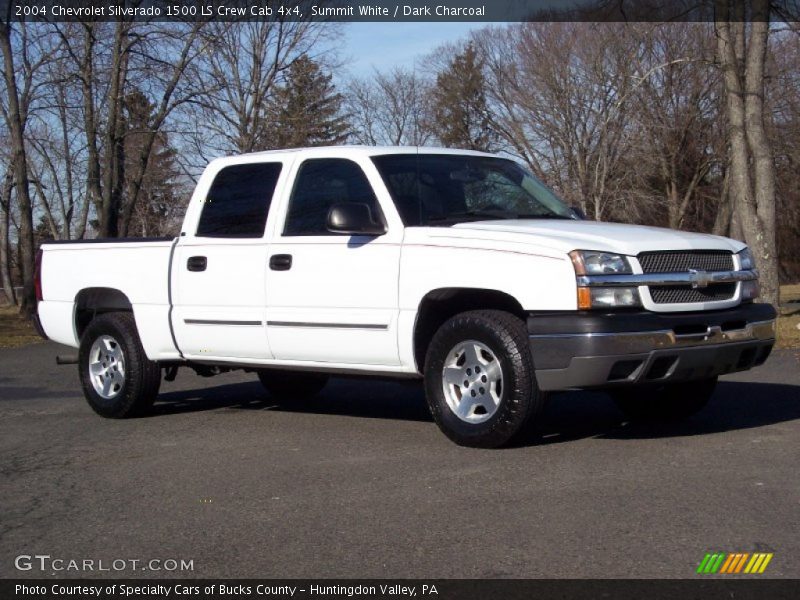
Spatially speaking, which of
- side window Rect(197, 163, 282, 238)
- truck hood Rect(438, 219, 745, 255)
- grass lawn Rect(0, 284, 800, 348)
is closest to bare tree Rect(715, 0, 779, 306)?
grass lawn Rect(0, 284, 800, 348)

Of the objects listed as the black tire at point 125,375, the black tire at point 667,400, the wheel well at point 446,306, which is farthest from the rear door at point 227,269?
the black tire at point 667,400

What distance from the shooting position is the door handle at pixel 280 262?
7812 mm

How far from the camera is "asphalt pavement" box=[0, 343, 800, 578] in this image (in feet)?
15.3

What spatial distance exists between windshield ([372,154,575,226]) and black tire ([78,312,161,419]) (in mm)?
2649

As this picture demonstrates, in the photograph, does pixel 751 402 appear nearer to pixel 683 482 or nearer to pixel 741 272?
pixel 741 272

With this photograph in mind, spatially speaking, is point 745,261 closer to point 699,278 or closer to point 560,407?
point 699,278

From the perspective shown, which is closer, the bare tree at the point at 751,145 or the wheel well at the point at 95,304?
the wheel well at the point at 95,304

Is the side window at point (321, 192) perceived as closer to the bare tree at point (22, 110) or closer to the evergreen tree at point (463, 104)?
the bare tree at point (22, 110)

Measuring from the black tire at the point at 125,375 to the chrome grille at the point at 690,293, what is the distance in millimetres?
4256

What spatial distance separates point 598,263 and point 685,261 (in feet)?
2.34

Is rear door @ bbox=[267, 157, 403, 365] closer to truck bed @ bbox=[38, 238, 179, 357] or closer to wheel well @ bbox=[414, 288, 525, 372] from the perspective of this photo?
wheel well @ bbox=[414, 288, 525, 372]

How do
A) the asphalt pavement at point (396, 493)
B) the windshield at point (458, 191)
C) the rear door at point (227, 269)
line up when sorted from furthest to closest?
the rear door at point (227, 269), the windshield at point (458, 191), the asphalt pavement at point (396, 493)
